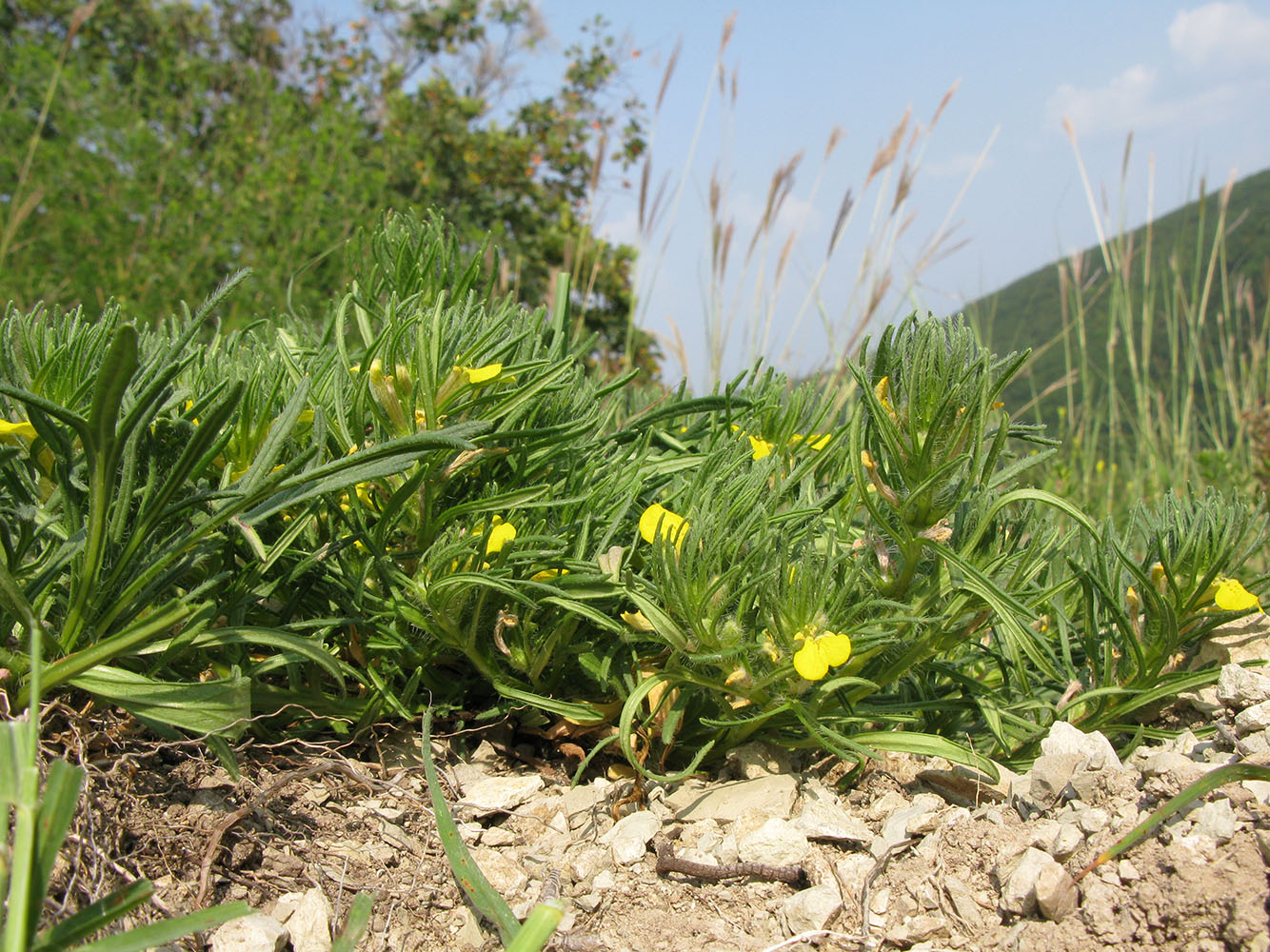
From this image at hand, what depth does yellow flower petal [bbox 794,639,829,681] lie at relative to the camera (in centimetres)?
121

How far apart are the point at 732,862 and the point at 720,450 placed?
656 millimetres

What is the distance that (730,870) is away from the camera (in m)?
1.23

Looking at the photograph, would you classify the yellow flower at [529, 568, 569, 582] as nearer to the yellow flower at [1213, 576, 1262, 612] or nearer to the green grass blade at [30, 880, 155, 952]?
the green grass blade at [30, 880, 155, 952]

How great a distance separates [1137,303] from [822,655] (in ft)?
38.5

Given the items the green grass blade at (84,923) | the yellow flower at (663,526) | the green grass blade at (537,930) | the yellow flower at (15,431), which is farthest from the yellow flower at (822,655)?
the yellow flower at (15,431)

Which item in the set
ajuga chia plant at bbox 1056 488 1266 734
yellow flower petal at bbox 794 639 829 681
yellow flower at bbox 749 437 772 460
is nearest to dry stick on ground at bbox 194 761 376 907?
yellow flower petal at bbox 794 639 829 681

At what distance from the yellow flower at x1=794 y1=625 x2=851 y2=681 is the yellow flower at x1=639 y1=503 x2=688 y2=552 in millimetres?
227

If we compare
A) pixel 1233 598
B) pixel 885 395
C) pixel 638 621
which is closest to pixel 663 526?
pixel 638 621

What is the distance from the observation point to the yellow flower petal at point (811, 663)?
121 centimetres

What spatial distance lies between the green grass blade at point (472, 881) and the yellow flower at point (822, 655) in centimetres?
47

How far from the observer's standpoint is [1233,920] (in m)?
0.94

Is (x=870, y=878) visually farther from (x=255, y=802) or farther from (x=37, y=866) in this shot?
(x=37, y=866)

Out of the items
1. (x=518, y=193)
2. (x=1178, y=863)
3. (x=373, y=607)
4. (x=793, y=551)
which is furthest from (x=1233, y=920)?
(x=518, y=193)

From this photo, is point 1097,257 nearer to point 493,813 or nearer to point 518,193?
point 518,193
